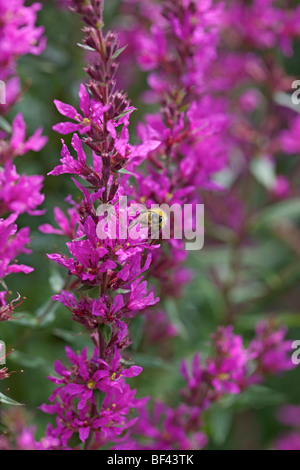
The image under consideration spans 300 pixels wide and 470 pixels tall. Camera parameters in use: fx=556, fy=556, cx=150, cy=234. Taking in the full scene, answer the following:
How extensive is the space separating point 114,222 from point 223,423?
33.4 inches

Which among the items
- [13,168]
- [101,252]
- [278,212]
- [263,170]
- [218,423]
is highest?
[263,170]

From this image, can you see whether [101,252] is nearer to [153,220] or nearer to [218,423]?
[153,220]

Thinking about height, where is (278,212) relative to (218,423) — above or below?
above

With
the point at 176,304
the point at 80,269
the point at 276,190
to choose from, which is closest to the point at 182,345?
the point at 176,304

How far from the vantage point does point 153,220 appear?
3.07ft

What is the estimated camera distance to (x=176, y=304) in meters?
1.51

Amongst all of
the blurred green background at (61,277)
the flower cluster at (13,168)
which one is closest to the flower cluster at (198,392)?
the blurred green background at (61,277)

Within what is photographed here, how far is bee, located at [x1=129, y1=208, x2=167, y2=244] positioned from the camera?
886mm

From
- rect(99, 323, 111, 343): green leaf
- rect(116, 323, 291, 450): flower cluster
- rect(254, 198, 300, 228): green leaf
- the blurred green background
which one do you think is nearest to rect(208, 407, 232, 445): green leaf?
the blurred green background

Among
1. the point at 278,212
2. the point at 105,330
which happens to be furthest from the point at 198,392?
the point at 278,212

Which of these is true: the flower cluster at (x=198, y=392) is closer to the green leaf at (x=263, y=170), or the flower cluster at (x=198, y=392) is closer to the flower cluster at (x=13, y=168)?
the flower cluster at (x=13, y=168)

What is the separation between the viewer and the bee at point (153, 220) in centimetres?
89

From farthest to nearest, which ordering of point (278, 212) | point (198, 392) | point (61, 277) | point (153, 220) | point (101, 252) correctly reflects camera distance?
point (278, 212), point (61, 277), point (198, 392), point (153, 220), point (101, 252)
